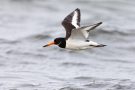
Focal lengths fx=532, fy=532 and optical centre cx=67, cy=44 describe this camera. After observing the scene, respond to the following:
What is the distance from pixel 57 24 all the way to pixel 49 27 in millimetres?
477

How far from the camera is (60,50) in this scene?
16.8 meters

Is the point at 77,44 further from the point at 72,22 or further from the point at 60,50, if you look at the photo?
the point at 60,50

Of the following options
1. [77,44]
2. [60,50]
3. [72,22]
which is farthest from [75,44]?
[60,50]

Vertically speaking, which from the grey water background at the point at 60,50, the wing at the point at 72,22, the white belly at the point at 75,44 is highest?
the wing at the point at 72,22

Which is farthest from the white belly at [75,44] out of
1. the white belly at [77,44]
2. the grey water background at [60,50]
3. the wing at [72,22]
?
the grey water background at [60,50]

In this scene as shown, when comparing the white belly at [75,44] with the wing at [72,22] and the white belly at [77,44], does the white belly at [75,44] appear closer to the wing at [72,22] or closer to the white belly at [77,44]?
the white belly at [77,44]

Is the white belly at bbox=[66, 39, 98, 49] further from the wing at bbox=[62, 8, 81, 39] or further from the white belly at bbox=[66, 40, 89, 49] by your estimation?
the wing at bbox=[62, 8, 81, 39]

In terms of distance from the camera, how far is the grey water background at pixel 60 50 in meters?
13.1

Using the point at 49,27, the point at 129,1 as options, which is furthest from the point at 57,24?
the point at 129,1

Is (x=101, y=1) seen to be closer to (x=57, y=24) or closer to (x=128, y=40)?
(x=57, y=24)

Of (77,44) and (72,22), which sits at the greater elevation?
(72,22)

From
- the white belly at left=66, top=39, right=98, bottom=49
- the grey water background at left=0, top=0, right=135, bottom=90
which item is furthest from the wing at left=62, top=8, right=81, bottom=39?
the grey water background at left=0, top=0, right=135, bottom=90

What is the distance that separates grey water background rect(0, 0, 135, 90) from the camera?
13.1m

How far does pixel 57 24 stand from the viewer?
1994 cm
